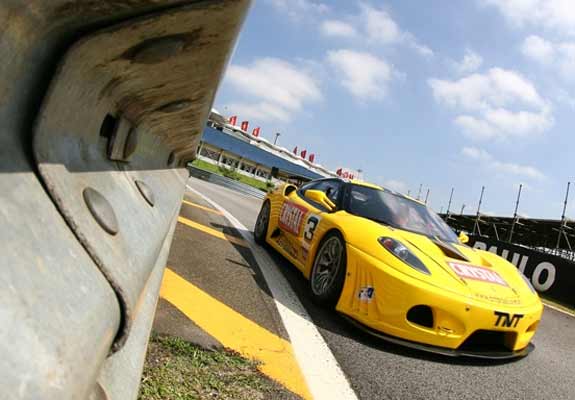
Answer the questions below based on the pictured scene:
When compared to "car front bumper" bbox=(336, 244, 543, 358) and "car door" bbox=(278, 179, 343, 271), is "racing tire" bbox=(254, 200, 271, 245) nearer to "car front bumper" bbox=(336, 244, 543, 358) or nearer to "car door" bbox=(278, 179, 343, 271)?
"car door" bbox=(278, 179, 343, 271)

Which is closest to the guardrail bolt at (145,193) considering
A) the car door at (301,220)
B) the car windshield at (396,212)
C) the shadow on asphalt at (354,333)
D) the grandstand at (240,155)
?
the shadow on asphalt at (354,333)

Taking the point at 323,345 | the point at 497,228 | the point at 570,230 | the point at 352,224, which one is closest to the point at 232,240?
the point at 352,224

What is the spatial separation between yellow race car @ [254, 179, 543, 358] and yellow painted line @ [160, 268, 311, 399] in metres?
0.83

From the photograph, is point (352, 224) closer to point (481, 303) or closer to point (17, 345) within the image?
point (481, 303)

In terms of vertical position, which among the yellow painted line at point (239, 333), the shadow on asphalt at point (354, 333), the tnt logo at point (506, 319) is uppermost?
the tnt logo at point (506, 319)

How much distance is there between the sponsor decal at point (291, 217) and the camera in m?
4.87

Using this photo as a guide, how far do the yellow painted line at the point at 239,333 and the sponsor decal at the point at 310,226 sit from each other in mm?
1441

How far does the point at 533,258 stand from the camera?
10.5 metres

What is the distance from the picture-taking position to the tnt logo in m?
3.16

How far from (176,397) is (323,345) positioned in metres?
1.35

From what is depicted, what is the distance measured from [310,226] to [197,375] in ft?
8.78

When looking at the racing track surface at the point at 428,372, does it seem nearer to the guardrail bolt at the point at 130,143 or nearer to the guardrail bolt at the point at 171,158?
the guardrail bolt at the point at 171,158

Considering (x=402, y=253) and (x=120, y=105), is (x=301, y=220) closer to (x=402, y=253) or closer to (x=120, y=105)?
(x=402, y=253)

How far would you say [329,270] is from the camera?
3.77 m
